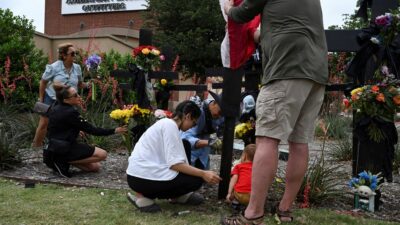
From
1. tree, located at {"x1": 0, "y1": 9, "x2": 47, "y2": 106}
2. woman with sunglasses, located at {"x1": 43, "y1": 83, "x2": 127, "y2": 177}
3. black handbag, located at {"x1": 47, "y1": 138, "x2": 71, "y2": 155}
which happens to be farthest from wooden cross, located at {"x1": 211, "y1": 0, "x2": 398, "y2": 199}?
tree, located at {"x1": 0, "y1": 9, "x2": 47, "y2": 106}

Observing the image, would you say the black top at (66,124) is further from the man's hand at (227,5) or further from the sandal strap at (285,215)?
the sandal strap at (285,215)

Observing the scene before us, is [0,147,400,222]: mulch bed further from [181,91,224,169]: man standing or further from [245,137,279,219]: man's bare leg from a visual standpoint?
[245,137,279,219]: man's bare leg

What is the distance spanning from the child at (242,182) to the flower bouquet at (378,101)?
34.8 inches

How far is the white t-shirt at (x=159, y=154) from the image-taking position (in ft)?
12.4

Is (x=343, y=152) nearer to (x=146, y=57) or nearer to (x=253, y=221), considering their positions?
(x=146, y=57)

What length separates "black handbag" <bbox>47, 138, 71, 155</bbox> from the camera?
527cm

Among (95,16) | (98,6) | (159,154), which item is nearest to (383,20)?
(159,154)

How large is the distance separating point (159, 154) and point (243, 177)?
0.67 meters

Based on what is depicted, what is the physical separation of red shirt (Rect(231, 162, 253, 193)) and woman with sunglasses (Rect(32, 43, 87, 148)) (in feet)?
11.1

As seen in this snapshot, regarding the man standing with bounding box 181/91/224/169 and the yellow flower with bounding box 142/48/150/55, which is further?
the yellow flower with bounding box 142/48/150/55

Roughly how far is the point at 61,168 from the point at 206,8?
17.6 meters

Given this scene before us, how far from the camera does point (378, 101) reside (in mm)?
3797

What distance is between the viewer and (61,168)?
17.6 feet

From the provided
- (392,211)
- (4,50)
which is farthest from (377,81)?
(4,50)
